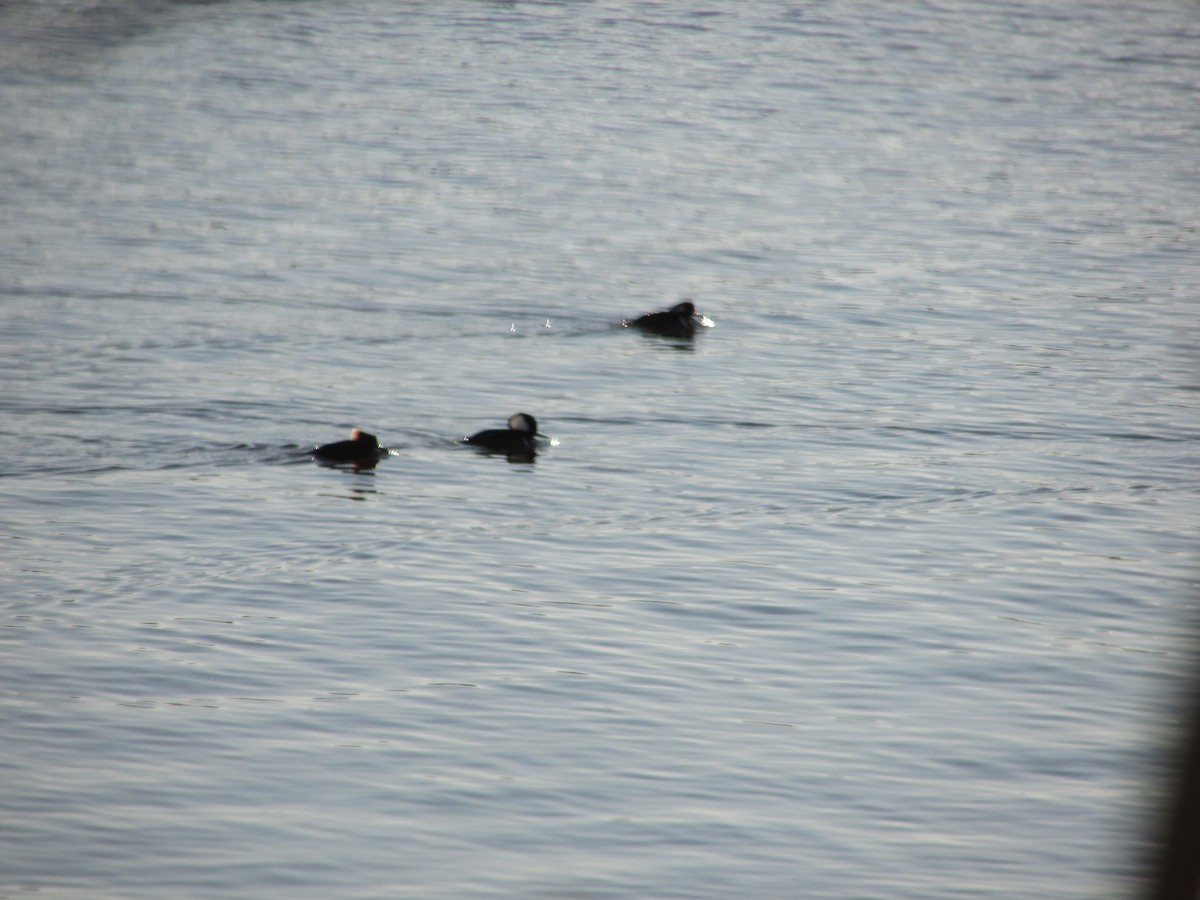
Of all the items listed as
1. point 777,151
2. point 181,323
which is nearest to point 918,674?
point 181,323

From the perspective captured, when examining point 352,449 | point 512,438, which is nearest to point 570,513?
point 512,438

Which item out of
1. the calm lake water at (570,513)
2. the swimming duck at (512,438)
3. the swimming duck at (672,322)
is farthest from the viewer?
the swimming duck at (672,322)

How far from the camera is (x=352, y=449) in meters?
16.8

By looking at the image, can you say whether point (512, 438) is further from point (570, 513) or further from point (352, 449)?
point (570, 513)

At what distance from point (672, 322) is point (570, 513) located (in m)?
8.46

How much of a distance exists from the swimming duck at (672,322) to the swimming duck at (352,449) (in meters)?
7.34

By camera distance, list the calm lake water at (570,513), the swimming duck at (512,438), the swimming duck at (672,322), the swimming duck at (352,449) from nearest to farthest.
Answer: the calm lake water at (570,513) → the swimming duck at (352,449) → the swimming duck at (512,438) → the swimming duck at (672,322)

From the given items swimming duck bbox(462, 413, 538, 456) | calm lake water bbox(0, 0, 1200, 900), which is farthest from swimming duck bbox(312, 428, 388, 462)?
swimming duck bbox(462, 413, 538, 456)

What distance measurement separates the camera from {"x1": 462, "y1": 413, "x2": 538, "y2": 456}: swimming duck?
1733 cm

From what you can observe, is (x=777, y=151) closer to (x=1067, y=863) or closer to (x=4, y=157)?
(x=4, y=157)

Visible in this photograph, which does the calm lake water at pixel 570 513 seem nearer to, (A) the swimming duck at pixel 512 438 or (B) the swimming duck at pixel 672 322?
(A) the swimming duck at pixel 512 438

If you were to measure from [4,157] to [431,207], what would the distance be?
921 cm

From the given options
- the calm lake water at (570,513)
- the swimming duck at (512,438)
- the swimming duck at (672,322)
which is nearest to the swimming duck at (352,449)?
the calm lake water at (570,513)

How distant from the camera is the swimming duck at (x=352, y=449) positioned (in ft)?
55.1
